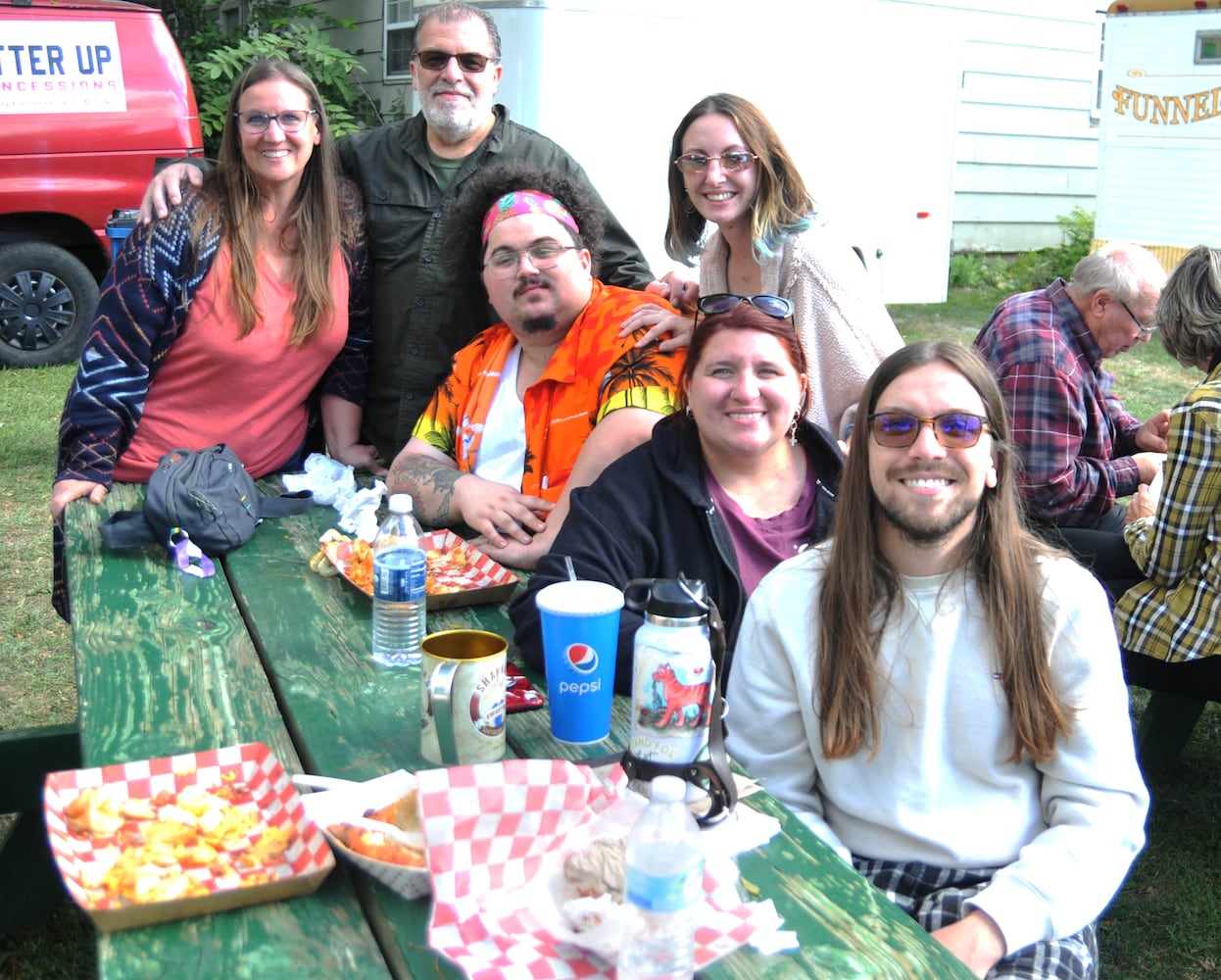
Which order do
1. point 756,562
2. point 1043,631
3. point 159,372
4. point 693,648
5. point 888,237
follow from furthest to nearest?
1. point 888,237
2. point 159,372
3. point 756,562
4. point 1043,631
5. point 693,648

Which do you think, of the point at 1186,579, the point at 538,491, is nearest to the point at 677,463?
the point at 538,491

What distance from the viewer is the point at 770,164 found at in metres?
3.38

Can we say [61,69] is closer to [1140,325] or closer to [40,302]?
[40,302]

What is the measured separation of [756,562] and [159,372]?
1.97m

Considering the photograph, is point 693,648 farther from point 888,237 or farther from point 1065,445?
point 888,237

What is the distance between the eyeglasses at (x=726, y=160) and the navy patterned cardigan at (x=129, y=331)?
136 centimetres

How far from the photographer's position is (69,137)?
29.1ft

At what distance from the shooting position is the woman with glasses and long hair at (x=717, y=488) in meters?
2.58

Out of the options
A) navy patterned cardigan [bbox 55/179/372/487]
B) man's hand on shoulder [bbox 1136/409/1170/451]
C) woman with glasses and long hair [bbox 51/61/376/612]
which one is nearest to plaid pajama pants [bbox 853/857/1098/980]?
woman with glasses and long hair [bbox 51/61/376/612]

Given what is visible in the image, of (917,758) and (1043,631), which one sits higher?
(1043,631)

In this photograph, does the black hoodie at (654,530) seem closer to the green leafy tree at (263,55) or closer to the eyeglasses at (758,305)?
the eyeglasses at (758,305)

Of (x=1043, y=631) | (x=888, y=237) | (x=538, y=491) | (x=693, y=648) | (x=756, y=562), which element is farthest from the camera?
(x=888, y=237)

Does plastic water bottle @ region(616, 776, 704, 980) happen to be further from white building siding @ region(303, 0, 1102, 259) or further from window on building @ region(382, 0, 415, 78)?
white building siding @ region(303, 0, 1102, 259)

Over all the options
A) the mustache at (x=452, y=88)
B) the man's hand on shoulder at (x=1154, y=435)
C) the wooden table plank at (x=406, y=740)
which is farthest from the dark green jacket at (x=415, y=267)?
the man's hand on shoulder at (x=1154, y=435)
